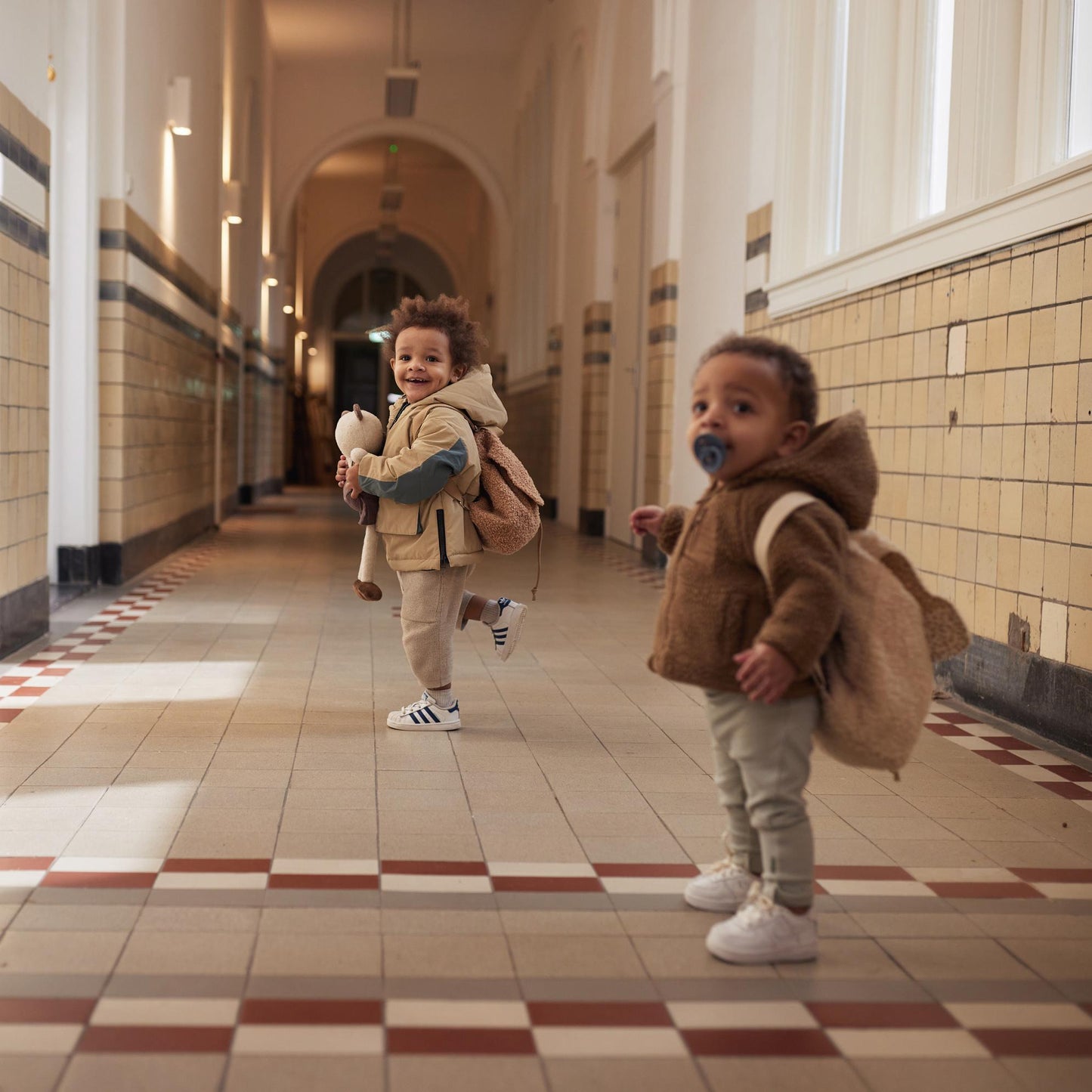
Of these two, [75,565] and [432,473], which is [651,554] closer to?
[75,565]

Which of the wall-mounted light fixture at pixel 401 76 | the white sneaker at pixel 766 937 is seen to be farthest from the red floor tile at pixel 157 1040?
the wall-mounted light fixture at pixel 401 76

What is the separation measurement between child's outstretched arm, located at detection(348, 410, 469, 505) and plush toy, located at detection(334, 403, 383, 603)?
84 mm

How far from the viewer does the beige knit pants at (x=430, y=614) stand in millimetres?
3961

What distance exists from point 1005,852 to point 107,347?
6.38m

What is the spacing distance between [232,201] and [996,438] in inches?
433

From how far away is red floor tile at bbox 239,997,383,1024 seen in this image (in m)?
2.02

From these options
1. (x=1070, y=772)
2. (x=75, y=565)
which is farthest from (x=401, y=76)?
Answer: (x=1070, y=772)

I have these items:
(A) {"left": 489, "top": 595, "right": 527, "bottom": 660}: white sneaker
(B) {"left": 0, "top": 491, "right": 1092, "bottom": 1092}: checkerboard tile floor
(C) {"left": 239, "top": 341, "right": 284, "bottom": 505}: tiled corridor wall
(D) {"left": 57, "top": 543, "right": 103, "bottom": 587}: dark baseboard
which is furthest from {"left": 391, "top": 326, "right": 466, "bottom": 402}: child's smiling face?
(C) {"left": 239, "top": 341, "right": 284, "bottom": 505}: tiled corridor wall

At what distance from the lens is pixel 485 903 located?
8.45ft

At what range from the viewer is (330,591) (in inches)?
307

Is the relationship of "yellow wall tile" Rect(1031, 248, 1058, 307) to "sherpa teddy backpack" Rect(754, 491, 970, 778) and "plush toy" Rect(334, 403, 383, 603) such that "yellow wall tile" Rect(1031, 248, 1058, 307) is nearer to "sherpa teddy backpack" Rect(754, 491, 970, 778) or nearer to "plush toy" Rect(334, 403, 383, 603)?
"plush toy" Rect(334, 403, 383, 603)

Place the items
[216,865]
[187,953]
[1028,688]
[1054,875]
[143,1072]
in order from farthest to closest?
[1028,688]
[1054,875]
[216,865]
[187,953]
[143,1072]

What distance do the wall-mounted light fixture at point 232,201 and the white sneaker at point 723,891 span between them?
39.7 feet

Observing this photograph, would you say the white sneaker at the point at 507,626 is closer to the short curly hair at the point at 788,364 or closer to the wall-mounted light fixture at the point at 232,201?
the short curly hair at the point at 788,364
